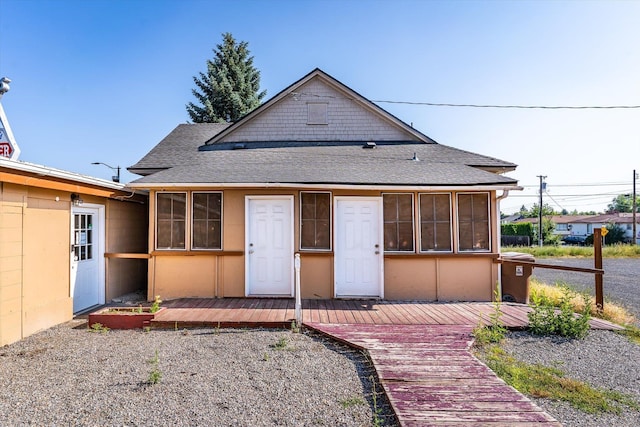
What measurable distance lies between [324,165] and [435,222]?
2.89 m

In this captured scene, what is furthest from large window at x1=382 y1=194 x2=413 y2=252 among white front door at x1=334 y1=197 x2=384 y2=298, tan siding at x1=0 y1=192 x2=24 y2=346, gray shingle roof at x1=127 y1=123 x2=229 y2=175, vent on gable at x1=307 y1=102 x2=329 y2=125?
tan siding at x1=0 y1=192 x2=24 y2=346

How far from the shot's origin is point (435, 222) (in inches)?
280

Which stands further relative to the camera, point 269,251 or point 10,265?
point 269,251

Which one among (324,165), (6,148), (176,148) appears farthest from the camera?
(176,148)

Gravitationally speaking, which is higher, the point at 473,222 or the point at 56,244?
the point at 473,222

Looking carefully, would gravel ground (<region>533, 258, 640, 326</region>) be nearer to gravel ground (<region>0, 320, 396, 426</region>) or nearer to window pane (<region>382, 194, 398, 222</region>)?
window pane (<region>382, 194, 398, 222</region>)

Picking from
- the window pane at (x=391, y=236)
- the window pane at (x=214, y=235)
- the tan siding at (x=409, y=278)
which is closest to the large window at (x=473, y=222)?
the tan siding at (x=409, y=278)

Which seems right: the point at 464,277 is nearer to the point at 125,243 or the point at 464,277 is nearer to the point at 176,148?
the point at 125,243

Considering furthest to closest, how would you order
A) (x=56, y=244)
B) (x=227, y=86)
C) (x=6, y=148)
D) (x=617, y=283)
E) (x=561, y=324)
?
(x=227, y=86)
(x=617, y=283)
(x=56, y=244)
(x=6, y=148)
(x=561, y=324)

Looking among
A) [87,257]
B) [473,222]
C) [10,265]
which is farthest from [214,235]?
[473,222]

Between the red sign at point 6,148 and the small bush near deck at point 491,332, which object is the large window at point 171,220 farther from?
the small bush near deck at point 491,332

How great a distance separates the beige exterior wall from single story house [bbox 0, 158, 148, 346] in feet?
3.50

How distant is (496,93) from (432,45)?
118 inches

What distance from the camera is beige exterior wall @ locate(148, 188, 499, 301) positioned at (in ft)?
22.8
